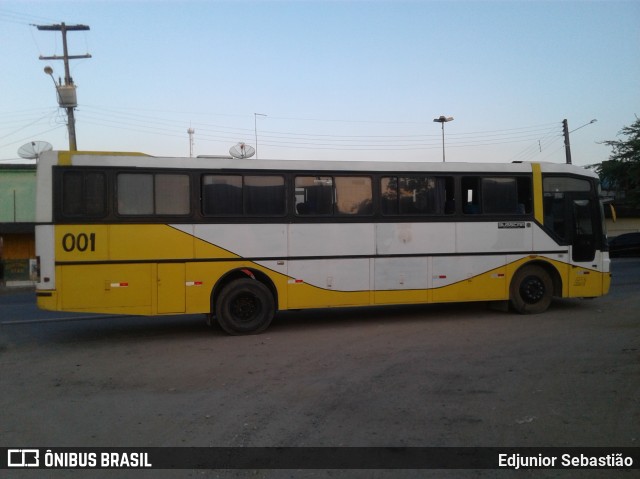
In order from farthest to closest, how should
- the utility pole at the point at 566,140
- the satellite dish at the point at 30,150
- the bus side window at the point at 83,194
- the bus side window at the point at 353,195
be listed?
the utility pole at the point at 566,140 → the satellite dish at the point at 30,150 → the bus side window at the point at 353,195 → the bus side window at the point at 83,194

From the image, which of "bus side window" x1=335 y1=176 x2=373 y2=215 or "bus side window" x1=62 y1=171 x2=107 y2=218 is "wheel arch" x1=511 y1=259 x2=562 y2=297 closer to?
"bus side window" x1=335 y1=176 x2=373 y2=215

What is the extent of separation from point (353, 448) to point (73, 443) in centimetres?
270

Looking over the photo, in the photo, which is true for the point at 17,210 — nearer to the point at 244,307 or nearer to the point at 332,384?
the point at 244,307

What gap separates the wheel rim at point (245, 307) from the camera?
10.8 m

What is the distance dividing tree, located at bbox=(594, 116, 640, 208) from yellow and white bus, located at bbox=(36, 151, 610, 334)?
28197 millimetres

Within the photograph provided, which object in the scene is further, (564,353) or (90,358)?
(90,358)

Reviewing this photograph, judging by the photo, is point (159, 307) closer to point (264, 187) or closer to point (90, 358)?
point (90, 358)

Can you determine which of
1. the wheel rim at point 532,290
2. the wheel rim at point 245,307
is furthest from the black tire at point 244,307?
the wheel rim at point 532,290

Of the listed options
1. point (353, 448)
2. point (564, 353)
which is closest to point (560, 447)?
point (353, 448)

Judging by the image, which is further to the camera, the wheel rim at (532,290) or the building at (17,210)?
the building at (17,210)

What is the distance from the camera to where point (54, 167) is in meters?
9.94

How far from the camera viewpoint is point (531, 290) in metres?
12.5

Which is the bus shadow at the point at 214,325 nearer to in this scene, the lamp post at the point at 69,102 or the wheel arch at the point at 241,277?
the wheel arch at the point at 241,277

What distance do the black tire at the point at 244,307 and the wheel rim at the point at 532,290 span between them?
18.4 ft
